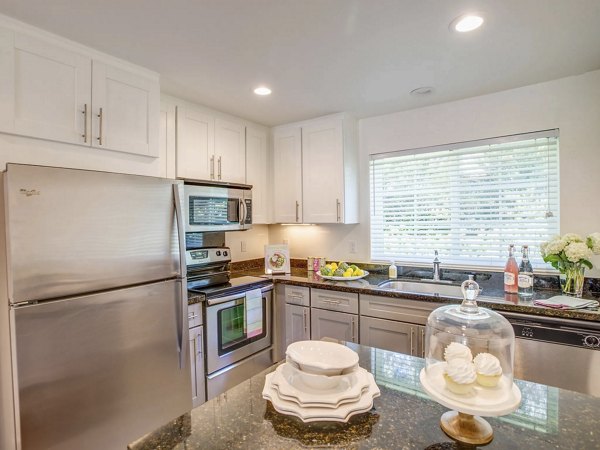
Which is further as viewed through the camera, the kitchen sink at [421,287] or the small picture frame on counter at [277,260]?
the small picture frame on counter at [277,260]

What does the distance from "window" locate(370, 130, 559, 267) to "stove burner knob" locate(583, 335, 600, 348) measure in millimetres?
760

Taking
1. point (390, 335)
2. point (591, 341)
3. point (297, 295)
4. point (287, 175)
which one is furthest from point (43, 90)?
point (591, 341)

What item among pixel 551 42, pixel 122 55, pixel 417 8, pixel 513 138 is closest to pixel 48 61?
pixel 122 55

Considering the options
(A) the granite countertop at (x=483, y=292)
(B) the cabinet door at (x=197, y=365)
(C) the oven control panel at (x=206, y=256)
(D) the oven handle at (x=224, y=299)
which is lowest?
(B) the cabinet door at (x=197, y=365)

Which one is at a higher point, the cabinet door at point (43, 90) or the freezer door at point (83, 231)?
the cabinet door at point (43, 90)

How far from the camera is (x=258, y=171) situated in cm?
322

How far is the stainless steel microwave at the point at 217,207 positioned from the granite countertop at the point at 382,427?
1.65 meters

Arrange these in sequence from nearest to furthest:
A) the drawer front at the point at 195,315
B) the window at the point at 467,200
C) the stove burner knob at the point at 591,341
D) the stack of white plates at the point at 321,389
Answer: the stack of white plates at the point at 321,389 < the stove burner knob at the point at 591,341 < the drawer front at the point at 195,315 < the window at the point at 467,200

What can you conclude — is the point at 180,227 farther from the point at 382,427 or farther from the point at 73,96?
the point at 382,427

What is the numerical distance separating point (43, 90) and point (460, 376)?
2.11m

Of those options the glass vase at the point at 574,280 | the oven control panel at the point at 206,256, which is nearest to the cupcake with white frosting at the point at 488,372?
the glass vase at the point at 574,280

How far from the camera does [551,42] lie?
70.3 inches

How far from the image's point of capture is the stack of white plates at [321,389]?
0.83 m

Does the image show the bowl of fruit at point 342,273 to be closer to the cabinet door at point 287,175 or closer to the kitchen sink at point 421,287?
the kitchen sink at point 421,287
